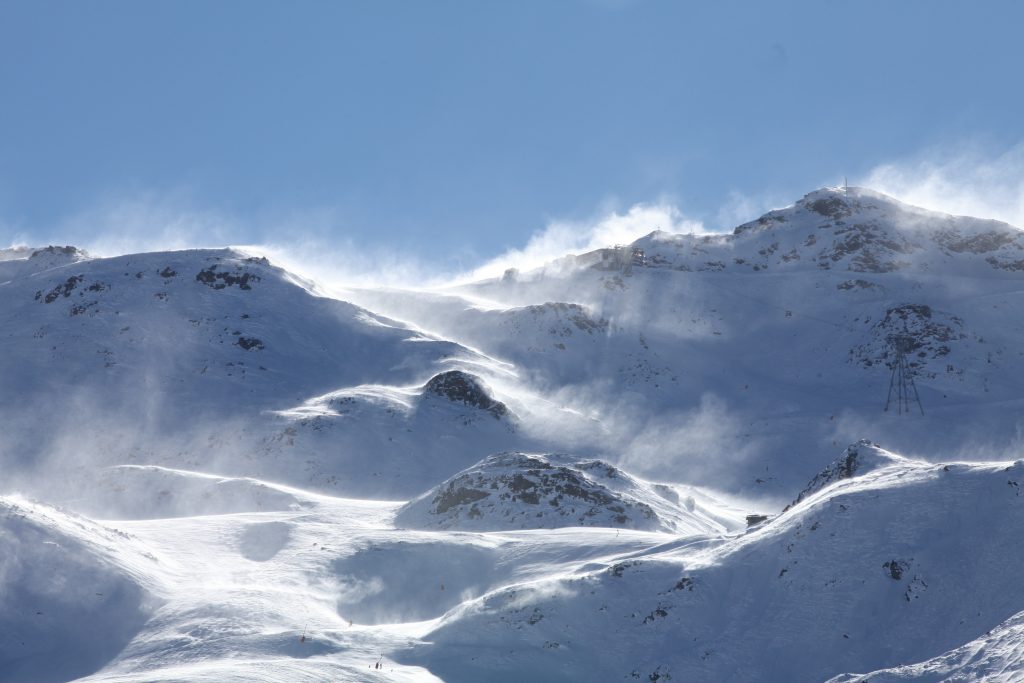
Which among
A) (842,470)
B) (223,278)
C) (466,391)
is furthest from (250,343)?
(842,470)

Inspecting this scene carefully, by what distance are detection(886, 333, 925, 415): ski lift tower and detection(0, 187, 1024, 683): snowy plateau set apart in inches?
16.3

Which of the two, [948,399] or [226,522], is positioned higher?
[948,399]

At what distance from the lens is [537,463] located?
46.7m

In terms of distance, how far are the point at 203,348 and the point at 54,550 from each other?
44517 mm

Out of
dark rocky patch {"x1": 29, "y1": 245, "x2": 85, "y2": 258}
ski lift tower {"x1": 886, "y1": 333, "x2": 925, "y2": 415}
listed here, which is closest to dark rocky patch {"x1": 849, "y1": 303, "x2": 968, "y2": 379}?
ski lift tower {"x1": 886, "y1": 333, "x2": 925, "y2": 415}

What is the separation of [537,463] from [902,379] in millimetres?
38034

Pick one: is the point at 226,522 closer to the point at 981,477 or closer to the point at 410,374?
the point at 981,477

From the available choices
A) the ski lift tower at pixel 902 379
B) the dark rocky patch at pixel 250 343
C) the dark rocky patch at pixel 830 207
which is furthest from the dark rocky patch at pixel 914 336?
the dark rocky patch at pixel 250 343

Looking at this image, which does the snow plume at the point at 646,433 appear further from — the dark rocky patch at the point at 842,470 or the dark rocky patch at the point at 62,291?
the dark rocky patch at the point at 62,291

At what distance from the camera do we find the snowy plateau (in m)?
25.1

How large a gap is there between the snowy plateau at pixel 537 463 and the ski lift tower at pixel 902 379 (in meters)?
0.41

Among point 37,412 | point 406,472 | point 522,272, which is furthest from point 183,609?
point 522,272

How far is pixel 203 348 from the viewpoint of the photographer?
73375 mm

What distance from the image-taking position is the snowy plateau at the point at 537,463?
25.1 m
